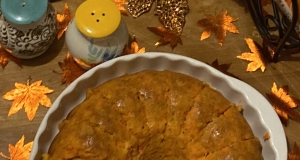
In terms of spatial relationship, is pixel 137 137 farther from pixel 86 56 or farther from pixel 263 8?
pixel 263 8

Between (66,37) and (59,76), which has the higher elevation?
(66,37)

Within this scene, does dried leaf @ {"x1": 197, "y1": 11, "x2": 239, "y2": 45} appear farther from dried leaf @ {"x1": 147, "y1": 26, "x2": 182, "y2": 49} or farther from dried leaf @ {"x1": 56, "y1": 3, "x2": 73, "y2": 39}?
dried leaf @ {"x1": 56, "y1": 3, "x2": 73, "y2": 39}

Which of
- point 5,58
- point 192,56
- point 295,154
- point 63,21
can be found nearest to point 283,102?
point 295,154

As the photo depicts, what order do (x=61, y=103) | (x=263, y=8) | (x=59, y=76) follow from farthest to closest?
(x=263, y=8), (x=59, y=76), (x=61, y=103)

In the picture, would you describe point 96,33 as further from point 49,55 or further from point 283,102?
point 283,102

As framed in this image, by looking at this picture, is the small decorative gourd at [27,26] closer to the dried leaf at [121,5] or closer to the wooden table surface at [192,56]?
the wooden table surface at [192,56]

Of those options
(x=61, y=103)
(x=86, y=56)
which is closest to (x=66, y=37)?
(x=86, y=56)
